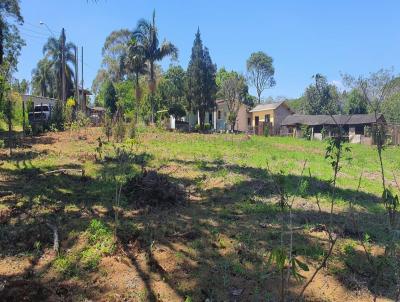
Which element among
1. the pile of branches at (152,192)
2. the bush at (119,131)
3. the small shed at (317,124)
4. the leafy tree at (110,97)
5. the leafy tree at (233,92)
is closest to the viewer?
the pile of branches at (152,192)

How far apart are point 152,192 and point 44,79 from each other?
59.4 metres

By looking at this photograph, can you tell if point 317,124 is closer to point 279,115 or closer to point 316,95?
point 279,115

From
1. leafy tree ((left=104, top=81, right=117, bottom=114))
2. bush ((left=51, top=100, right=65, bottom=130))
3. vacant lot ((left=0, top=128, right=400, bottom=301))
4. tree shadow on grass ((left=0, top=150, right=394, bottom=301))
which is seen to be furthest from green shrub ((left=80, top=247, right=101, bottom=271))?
leafy tree ((left=104, top=81, right=117, bottom=114))

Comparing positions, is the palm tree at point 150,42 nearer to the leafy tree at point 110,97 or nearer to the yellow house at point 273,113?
the leafy tree at point 110,97

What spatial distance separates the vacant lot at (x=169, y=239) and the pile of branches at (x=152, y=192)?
27 mm

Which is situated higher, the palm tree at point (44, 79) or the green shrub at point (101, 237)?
the palm tree at point (44, 79)

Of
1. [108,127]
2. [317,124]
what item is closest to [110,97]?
[317,124]

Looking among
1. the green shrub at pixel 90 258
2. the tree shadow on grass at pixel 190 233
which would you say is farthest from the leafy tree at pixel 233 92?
the green shrub at pixel 90 258

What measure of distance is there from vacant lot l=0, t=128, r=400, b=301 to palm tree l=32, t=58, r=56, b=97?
5434 centimetres

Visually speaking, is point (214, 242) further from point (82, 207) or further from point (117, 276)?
point (82, 207)

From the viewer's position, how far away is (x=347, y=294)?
4.32 metres

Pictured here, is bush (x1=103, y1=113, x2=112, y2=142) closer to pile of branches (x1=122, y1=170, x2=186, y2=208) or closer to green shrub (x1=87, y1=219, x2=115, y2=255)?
pile of branches (x1=122, y1=170, x2=186, y2=208)

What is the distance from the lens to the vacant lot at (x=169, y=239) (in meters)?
4.34

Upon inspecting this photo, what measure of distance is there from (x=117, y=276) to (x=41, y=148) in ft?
35.3
